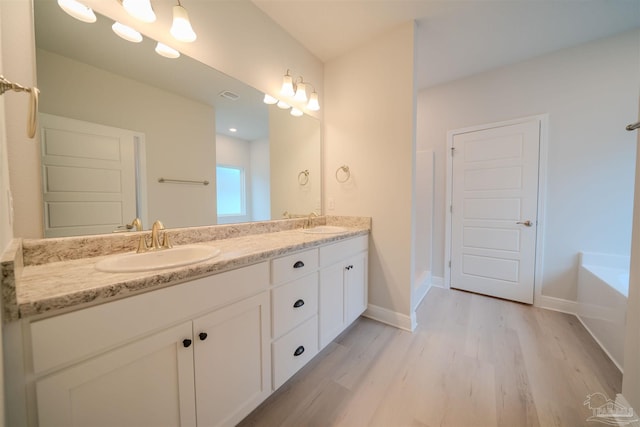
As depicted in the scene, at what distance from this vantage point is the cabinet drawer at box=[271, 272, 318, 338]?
1179 mm

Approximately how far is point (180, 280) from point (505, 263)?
3054 mm

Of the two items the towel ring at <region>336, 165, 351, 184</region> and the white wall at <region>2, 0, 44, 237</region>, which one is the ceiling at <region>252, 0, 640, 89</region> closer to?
the towel ring at <region>336, 165, 351, 184</region>

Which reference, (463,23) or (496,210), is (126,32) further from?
(496,210)

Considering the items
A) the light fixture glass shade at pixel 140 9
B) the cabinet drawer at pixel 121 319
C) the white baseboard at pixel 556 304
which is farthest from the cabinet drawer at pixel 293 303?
the white baseboard at pixel 556 304

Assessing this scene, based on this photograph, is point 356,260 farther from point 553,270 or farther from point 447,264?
point 553,270

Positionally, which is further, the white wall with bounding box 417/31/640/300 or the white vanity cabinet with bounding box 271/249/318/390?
the white wall with bounding box 417/31/640/300

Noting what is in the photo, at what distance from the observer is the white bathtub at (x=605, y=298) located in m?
1.46

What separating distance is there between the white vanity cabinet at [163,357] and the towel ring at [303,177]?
4.08 ft

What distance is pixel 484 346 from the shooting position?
66.1 inches

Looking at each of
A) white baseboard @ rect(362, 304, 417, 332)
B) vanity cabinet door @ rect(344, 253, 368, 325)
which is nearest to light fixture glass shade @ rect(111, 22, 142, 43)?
vanity cabinet door @ rect(344, 253, 368, 325)

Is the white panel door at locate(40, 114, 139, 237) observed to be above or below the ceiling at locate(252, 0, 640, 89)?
below

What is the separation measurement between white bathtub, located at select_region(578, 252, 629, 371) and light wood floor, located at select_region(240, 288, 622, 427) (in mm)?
95

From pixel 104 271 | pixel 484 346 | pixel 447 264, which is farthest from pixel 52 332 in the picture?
pixel 447 264

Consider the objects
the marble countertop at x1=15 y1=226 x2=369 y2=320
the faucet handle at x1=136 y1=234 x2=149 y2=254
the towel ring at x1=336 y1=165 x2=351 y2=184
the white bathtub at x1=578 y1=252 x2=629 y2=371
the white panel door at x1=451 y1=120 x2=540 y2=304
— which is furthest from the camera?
the white panel door at x1=451 y1=120 x2=540 y2=304
